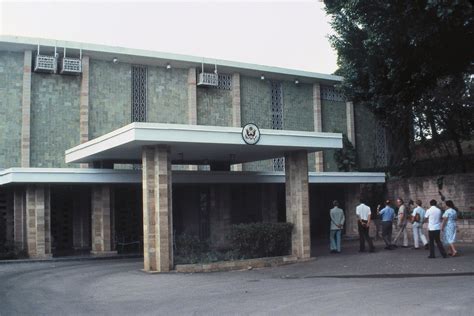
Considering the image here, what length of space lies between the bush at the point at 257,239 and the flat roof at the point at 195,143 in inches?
88.5

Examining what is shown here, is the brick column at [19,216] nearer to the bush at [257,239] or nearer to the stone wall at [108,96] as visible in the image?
the stone wall at [108,96]

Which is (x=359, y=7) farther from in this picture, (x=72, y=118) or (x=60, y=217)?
(x=60, y=217)

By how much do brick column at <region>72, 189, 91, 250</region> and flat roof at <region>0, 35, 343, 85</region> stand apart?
5.73 metres

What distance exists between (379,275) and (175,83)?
49.6 ft

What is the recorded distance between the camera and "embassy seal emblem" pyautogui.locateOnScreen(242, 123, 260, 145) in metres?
15.2

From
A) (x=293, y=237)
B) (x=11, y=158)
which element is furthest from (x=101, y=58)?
(x=293, y=237)

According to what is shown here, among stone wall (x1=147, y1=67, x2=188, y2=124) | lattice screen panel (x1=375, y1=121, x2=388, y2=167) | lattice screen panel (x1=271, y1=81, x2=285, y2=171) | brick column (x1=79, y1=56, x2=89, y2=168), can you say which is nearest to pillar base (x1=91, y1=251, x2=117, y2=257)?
brick column (x1=79, y1=56, x2=89, y2=168)

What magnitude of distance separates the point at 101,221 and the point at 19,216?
2986 millimetres

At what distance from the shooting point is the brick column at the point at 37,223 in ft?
62.5

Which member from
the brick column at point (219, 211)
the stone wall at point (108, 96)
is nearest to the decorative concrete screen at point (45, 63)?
the stone wall at point (108, 96)

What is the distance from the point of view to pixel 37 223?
751 inches

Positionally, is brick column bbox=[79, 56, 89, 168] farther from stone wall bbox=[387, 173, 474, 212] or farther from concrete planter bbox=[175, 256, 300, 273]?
stone wall bbox=[387, 173, 474, 212]

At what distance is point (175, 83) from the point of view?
83.2ft

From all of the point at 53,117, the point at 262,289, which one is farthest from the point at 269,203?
the point at 262,289
